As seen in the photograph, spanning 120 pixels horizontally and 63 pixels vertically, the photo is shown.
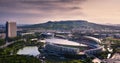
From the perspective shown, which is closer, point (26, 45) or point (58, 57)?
point (58, 57)

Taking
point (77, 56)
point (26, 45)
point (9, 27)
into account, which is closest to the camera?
point (77, 56)

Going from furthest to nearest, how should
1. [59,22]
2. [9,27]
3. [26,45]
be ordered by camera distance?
[59,22] → [9,27] → [26,45]

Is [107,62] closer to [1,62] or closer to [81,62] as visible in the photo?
[81,62]

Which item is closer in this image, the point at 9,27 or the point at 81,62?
the point at 81,62

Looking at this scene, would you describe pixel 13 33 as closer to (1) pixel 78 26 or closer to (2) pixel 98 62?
(2) pixel 98 62

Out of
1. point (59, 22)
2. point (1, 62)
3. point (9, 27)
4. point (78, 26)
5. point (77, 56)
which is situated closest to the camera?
point (1, 62)

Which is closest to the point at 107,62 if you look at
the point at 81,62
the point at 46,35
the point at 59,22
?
the point at 81,62

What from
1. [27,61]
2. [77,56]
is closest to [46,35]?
[77,56]

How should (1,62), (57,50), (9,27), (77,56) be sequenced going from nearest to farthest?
(1,62)
(77,56)
(57,50)
(9,27)

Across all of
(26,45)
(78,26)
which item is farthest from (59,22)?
(26,45)
